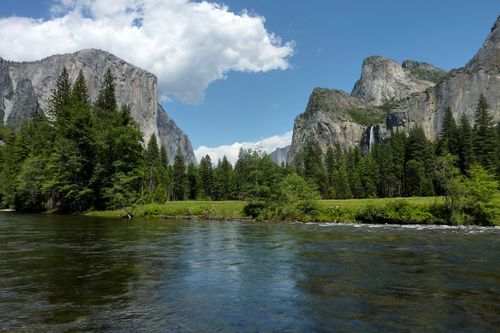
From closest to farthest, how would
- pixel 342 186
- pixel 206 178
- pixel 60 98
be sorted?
pixel 60 98 < pixel 342 186 < pixel 206 178

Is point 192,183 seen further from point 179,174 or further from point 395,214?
point 395,214

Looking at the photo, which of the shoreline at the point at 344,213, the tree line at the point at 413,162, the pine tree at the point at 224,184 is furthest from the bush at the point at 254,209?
the pine tree at the point at 224,184

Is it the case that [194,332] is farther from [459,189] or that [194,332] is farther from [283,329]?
[459,189]

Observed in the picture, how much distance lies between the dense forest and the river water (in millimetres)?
28994

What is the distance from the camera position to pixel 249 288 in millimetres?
14578

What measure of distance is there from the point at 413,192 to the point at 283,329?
113m

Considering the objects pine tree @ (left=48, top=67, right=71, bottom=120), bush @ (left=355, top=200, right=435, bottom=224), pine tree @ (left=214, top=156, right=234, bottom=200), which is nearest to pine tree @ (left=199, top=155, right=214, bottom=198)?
pine tree @ (left=214, top=156, right=234, bottom=200)

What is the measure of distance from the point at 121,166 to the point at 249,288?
58682mm

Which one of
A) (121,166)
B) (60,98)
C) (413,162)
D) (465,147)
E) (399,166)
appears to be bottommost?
(121,166)

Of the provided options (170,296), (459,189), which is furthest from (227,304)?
(459,189)

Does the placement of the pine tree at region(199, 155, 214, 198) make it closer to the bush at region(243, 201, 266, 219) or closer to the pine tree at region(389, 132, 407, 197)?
the pine tree at region(389, 132, 407, 197)

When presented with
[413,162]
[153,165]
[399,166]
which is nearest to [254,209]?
[413,162]

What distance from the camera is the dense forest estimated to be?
204 ft

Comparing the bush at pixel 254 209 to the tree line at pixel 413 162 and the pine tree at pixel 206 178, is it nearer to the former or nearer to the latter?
the tree line at pixel 413 162
